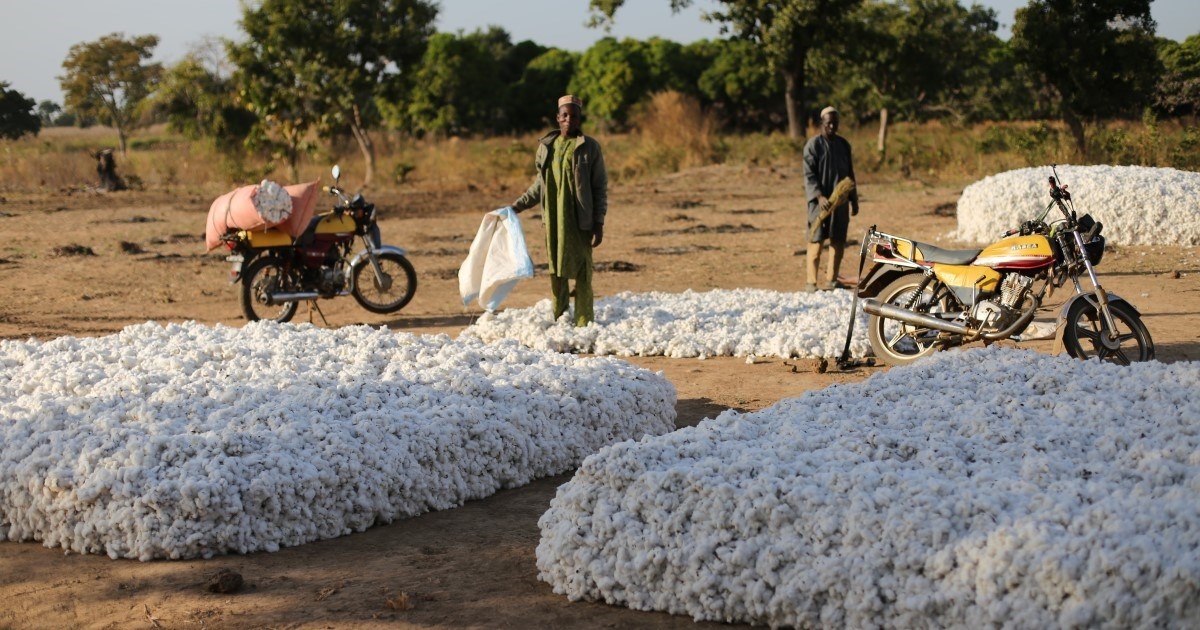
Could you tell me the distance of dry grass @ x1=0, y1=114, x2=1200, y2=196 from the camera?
21.1 meters

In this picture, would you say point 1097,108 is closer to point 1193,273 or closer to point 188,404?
point 1193,273

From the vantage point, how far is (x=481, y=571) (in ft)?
14.4

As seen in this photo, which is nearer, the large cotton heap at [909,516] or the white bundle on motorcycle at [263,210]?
the large cotton heap at [909,516]

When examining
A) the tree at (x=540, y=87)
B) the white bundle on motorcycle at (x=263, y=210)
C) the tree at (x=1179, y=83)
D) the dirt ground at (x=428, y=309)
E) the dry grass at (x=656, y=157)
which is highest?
the tree at (x=540, y=87)

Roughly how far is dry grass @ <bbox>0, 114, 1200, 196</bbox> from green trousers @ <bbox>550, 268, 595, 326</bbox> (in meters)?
13.5

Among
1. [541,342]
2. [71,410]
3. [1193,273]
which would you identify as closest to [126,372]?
[71,410]

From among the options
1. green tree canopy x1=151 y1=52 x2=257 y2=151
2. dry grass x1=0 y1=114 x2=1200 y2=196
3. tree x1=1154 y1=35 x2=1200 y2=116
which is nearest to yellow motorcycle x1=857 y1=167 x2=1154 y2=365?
dry grass x1=0 y1=114 x2=1200 y2=196

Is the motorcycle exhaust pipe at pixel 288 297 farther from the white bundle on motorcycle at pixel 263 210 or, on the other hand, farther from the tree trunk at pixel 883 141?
the tree trunk at pixel 883 141

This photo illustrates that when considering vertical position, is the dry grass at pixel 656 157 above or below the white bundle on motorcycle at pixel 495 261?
above

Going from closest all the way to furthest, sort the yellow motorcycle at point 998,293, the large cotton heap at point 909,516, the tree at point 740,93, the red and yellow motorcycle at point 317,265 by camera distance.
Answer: the large cotton heap at point 909,516 → the yellow motorcycle at point 998,293 → the red and yellow motorcycle at point 317,265 → the tree at point 740,93

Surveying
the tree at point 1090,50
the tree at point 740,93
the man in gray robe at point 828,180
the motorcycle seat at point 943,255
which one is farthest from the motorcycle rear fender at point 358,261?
the tree at point 740,93

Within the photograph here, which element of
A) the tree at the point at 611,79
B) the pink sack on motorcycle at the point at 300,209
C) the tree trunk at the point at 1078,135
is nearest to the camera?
the pink sack on motorcycle at the point at 300,209

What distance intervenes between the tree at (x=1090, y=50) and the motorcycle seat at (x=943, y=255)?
19417 mm

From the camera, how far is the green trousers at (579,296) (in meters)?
9.09
